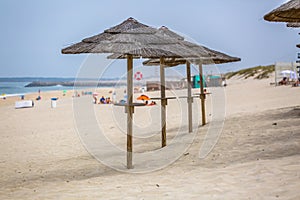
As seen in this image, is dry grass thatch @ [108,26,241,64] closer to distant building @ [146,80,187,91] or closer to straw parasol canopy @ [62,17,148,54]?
straw parasol canopy @ [62,17,148,54]

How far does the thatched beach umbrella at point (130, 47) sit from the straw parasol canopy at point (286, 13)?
1544mm

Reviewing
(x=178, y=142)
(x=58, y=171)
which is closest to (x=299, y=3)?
(x=178, y=142)

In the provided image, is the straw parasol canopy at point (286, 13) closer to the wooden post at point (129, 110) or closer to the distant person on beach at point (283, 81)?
the wooden post at point (129, 110)

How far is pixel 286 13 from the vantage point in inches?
225

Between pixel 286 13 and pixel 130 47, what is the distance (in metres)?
2.43

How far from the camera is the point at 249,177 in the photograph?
13.5 ft

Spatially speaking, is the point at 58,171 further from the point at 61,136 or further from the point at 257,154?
the point at 61,136

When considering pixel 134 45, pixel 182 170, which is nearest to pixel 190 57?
pixel 134 45

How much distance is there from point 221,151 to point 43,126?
25.7ft

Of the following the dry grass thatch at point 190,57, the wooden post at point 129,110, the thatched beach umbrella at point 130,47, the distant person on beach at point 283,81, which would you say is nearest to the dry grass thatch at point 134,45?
the thatched beach umbrella at point 130,47

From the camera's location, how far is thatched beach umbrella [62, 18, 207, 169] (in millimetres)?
5285

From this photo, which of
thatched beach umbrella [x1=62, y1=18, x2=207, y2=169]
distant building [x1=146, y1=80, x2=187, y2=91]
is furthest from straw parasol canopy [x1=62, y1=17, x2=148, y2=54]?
distant building [x1=146, y1=80, x2=187, y2=91]

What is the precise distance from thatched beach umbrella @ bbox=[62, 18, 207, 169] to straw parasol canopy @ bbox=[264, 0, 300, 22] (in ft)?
5.06

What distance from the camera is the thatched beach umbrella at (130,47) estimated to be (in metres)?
5.29
